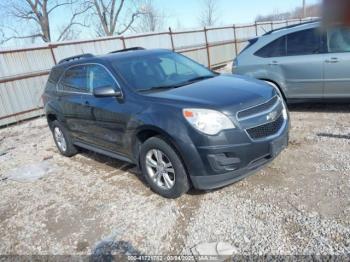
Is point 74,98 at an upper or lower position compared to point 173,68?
lower

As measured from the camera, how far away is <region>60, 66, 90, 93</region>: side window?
4.72 meters

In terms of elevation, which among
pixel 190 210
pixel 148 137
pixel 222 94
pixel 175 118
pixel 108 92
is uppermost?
pixel 108 92

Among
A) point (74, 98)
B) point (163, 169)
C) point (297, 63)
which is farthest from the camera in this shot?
point (297, 63)

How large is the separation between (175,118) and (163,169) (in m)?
0.69

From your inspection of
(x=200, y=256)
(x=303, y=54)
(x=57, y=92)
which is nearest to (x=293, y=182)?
(x=200, y=256)

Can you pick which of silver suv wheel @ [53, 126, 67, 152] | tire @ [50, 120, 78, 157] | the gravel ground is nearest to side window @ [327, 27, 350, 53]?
the gravel ground

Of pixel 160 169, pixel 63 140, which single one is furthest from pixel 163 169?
pixel 63 140

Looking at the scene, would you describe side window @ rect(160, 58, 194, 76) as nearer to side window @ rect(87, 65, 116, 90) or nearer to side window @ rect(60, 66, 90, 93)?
side window @ rect(87, 65, 116, 90)

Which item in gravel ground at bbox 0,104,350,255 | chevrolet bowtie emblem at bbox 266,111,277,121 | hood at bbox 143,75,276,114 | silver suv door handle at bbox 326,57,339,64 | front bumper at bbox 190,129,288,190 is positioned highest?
hood at bbox 143,75,276,114

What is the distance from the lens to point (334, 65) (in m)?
5.37

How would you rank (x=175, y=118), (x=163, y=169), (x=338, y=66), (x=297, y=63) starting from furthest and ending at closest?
(x=297, y=63) → (x=338, y=66) → (x=163, y=169) → (x=175, y=118)

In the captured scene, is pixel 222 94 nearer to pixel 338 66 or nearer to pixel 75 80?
pixel 75 80

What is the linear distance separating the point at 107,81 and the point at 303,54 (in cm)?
373

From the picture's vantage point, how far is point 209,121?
10.3 feet
